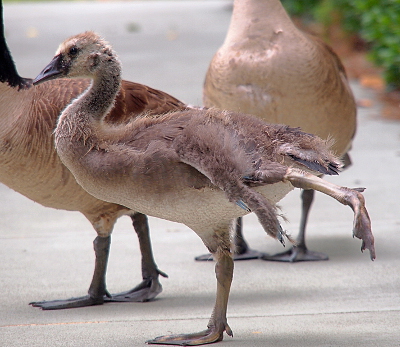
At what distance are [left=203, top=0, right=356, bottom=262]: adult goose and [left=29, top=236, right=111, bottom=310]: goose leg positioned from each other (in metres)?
0.98

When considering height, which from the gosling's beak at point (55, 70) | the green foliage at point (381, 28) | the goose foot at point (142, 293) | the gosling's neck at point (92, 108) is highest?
the green foliage at point (381, 28)

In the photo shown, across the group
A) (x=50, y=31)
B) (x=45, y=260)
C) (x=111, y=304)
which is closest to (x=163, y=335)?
(x=111, y=304)

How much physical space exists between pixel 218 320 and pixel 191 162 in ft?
2.93

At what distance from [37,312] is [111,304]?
0.46 m

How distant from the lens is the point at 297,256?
197 inches

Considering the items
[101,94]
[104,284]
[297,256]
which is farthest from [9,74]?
[297,256]

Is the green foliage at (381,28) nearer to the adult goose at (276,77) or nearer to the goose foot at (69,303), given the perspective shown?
the adult goose at (276,77)

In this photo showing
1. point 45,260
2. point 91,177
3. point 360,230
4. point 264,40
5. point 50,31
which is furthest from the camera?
point 50,31

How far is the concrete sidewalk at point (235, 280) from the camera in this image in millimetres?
3652

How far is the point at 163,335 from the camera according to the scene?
3.58 meters

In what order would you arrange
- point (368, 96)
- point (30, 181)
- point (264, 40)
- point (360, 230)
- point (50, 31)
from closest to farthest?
point (360, 230) < point (30, 181) < point (264, 40) < point (368, 96) < point (50, 31)

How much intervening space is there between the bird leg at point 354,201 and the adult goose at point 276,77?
1.77 m

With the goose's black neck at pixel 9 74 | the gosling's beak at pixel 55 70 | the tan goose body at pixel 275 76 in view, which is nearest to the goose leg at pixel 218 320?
the gosling's beak at pixel 55 70

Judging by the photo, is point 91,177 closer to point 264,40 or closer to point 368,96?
point 264,40
